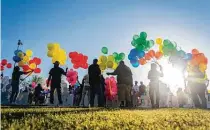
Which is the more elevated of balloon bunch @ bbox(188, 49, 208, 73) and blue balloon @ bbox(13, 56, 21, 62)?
blue balloon @ bbox(13, 56, 21, 62)

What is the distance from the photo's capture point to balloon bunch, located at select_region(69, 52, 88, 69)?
706 inches

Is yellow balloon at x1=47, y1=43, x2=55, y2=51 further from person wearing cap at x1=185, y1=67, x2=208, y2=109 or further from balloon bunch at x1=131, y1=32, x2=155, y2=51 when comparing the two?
person wearing cap at x1=185, y1=67, x2=208, y2=109

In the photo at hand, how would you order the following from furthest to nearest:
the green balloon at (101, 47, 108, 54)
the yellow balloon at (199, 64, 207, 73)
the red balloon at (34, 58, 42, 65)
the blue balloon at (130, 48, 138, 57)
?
1. the red balloon at (34, 58, 42, 65)
2. the green balloon at (101, 47, 108, 54)
3. the blue balloon at (130, 48, 138, 57)
4. the yellow balloon at (199, 64, 207, 73)

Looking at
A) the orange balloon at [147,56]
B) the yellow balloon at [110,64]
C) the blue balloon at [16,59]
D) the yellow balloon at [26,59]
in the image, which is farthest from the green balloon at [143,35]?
the blue balloon at [16,59]

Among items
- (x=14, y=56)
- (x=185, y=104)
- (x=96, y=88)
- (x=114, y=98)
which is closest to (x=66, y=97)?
(x=114, y=98)

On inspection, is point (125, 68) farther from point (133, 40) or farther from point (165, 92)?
point (165, 92)

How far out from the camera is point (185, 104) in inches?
989

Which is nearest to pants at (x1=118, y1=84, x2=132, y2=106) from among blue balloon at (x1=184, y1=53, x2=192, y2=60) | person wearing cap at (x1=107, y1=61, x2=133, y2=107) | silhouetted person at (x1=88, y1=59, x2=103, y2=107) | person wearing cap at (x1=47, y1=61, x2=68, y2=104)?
person wearing cap at (x1=107, y1=61, x2=133, y2=107)

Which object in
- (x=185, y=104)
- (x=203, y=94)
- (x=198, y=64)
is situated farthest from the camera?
(x=185, y=104)

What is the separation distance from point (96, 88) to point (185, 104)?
13900mm

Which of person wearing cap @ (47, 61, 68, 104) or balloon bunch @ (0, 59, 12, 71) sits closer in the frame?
person wearing cap @ (47, 61, 68, 104)

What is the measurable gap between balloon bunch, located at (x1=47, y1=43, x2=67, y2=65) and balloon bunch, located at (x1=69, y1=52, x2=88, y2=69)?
64 cm

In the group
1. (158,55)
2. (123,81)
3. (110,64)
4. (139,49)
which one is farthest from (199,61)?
(110,64)

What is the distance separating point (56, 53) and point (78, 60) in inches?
56.4
